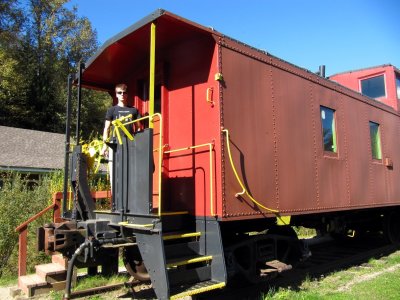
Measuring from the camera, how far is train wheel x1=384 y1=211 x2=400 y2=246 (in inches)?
384

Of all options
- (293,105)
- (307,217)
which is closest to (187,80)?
(293,105)

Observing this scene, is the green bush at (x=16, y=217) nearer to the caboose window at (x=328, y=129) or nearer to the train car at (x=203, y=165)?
the train car at (x=203, y=165)

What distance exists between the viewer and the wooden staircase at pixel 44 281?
5805 mm

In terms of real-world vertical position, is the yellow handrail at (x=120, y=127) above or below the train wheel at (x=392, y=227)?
above

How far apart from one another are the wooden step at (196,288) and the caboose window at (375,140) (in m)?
5.19

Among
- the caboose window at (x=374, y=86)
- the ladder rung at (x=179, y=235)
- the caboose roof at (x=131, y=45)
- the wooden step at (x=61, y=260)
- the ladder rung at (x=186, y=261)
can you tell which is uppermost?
the caboose window at (x=374, y=86)

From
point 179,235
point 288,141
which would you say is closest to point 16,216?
point 179,235

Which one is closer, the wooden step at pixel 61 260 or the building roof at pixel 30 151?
the wooden step at pixel 61 260

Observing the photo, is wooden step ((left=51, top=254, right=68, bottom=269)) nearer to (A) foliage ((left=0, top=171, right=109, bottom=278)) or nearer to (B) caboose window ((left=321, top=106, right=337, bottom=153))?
(A) foliage ((left=0, top=171, right=109, bottom=278))

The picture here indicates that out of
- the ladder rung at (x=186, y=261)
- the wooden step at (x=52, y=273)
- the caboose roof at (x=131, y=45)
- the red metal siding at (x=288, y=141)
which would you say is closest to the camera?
the ladder rung at (x=186, y=261)

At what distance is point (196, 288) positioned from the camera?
4.33 meters

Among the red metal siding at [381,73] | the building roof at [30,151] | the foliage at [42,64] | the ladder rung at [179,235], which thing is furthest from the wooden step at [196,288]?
the foliage at [42,64]

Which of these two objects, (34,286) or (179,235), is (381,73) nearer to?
(179,235)

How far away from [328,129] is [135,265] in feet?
12.8
